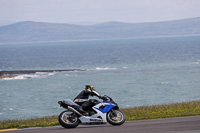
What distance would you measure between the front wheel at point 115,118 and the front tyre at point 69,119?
4.15ft

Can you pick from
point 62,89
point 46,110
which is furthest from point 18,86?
point 46,110

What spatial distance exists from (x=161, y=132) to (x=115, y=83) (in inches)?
2249

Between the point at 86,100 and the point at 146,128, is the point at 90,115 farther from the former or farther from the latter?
the point at 146,128

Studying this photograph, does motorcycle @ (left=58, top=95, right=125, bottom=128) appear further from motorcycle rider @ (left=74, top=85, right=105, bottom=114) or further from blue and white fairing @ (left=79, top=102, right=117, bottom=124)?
motorcycle rider @ (left=74, top=85, right=105, bottom=114)

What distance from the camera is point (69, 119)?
14.6 meters

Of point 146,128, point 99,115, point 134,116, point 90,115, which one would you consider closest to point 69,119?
point 90,115

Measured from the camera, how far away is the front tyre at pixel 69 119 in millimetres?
14500

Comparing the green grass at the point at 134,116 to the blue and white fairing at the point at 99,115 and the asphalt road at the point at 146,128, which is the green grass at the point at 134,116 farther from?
the blue and white fairing at the point at 99,115

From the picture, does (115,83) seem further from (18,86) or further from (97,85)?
(18,86)

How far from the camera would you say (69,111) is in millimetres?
14562

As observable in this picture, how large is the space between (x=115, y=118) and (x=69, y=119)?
5.89ft

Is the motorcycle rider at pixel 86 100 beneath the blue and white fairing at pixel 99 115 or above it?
above

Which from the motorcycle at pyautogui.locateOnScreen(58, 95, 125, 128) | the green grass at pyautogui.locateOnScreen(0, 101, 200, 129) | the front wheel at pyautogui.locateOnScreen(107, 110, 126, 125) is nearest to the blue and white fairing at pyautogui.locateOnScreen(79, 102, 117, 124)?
the motorcycle at pyautogui.locateOnScreen(58, 95, 125, 128)

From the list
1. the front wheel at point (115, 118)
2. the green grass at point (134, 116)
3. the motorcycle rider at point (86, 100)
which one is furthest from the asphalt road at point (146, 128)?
the green grass at point (134, 116)
